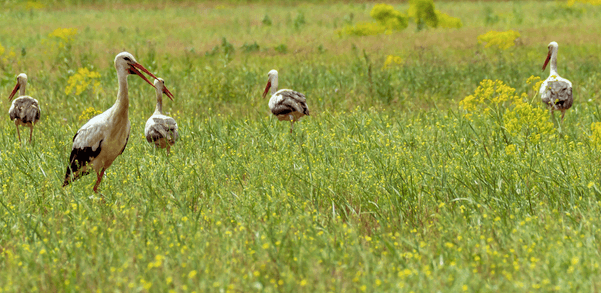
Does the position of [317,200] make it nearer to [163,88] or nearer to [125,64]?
[125,64]

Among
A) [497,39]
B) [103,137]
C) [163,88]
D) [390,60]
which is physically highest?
[497,39]

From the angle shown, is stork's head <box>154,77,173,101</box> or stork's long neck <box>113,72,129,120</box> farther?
stork's head <box>154,77,173,101</box>

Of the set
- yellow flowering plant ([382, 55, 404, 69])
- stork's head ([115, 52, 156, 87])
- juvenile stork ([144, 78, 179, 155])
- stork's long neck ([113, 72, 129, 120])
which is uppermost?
stork's head ([115, 52, 156, 87])

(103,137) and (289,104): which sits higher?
(103,137)

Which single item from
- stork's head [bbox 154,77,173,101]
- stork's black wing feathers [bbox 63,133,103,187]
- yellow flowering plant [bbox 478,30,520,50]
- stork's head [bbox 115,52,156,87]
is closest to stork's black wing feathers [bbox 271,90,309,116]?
stork's head [bbox 154,77,173,101]

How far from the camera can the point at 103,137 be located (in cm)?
455

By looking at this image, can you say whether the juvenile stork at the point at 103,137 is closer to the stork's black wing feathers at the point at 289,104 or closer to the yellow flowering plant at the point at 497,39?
the stork's black wing feathers at the point at 289,104

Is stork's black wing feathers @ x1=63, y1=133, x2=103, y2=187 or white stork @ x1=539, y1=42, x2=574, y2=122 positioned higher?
white stork @ x1=539, y1=42, x2=574, y2=122

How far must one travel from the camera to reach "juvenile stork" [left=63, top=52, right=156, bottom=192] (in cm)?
455

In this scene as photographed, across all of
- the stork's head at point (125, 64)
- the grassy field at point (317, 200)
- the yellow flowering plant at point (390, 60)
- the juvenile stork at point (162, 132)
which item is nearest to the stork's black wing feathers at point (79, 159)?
the grassy field at point (317, 200)

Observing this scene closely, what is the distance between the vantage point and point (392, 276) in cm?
269

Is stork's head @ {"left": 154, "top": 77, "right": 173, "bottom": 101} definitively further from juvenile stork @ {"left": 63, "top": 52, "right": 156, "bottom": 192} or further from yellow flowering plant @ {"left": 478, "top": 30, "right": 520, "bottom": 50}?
yellow flowering plant @ {"left": 478, "top": 30, "right": 520, "bottom": 50}

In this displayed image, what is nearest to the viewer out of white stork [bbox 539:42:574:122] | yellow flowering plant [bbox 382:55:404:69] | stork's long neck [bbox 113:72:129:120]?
stork's long neck [bbox 113:72:129:120]

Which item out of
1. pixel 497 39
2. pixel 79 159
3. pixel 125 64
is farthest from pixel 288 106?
pixel 497 39
